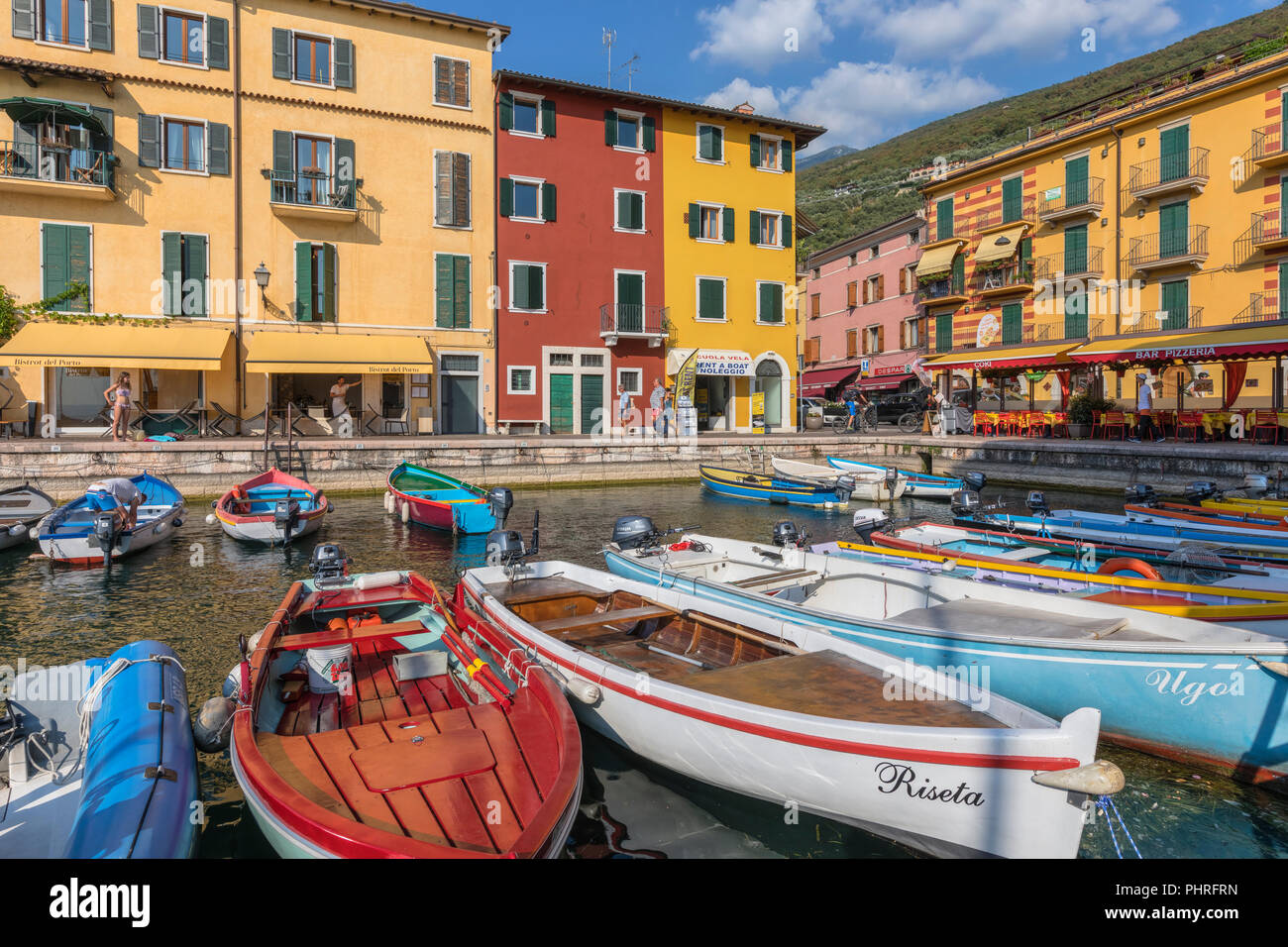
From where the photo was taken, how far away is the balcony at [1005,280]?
32.0 meters

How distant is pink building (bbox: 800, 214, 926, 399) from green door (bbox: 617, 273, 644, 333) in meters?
14.6

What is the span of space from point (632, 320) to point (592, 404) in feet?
11.6

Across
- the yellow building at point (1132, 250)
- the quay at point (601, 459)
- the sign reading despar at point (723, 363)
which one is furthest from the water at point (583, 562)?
the sign reading despar at point (723, 363)

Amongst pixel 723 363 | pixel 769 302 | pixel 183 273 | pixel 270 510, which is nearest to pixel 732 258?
pixel 769 302

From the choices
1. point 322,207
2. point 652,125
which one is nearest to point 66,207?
point 322,207

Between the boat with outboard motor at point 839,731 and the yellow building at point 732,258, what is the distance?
24.6 m

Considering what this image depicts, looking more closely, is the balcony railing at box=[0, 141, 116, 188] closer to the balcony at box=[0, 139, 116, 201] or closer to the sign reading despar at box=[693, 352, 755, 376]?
the balcony at box=[0, 139, 116, 201]

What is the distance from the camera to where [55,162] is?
21703 millimetres

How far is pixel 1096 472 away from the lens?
21.3 metres

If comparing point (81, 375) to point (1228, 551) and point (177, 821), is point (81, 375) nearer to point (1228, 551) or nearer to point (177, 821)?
point (177, 821)

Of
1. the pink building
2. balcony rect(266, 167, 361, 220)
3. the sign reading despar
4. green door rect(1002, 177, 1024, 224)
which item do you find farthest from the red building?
green door rect(1002, 177, 1024, 224)

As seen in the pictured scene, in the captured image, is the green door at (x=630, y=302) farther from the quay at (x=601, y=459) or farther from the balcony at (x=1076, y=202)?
the balcony at (x=1076, y=202)

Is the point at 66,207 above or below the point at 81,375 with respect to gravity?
above
